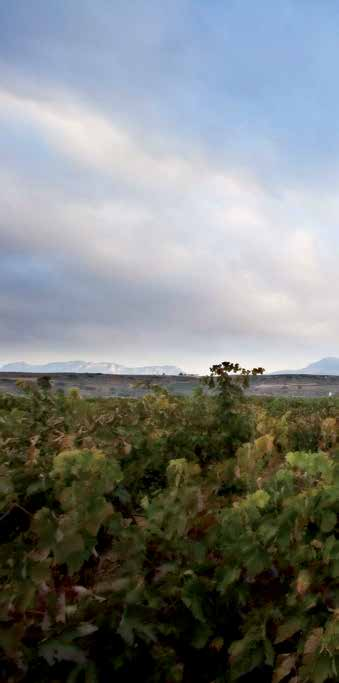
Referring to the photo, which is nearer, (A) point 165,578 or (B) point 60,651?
(B) point 60,651

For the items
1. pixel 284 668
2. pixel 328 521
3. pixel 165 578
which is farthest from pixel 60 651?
pixel 328 521

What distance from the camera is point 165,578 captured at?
3064 millimetres

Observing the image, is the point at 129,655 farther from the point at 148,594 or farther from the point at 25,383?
the point at 25,383

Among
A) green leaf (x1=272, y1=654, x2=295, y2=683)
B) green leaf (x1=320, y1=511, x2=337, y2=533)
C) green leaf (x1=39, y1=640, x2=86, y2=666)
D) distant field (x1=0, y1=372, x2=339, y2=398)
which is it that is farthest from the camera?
distant field (x1=0, y1=372, x2=339, y2=398)

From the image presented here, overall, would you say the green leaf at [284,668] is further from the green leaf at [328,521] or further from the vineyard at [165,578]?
the green leaf at [328,521]

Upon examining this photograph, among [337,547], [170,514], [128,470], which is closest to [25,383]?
[128,470]

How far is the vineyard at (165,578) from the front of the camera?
7.92 ft

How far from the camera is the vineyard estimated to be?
2.41 meters

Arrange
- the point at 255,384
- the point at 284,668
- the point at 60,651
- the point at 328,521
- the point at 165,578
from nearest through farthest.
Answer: the point at 60,651 → the point at 284,668 → the point at 328,521 → the point at 165,578 → the point at 255,384

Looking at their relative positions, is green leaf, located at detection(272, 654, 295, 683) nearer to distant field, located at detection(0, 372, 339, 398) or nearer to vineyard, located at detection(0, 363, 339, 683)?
vineyard, located at detection(0, 363, 339, 683)

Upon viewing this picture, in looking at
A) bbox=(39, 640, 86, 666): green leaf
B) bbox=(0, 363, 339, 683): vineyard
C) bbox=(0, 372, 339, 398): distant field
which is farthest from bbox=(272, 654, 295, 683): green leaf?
bbox=(0, 372, 339, 398): distant field

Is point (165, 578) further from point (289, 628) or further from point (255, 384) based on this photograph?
point (255, 384)

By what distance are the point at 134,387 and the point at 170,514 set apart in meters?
3.98

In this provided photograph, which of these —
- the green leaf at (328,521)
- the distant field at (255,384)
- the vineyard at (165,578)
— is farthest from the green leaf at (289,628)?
the distant field at (255,384)
